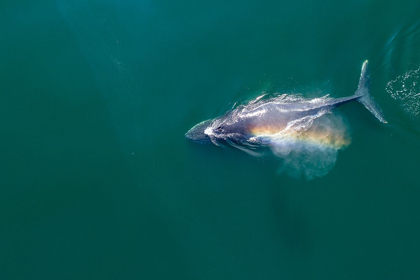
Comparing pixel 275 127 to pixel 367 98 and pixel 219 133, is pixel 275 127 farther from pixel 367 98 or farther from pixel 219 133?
pixel 367 98

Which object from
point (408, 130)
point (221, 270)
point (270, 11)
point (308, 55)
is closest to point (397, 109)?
point (408, 130)

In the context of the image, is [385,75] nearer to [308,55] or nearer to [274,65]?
[308,55]

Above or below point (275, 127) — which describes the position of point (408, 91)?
below

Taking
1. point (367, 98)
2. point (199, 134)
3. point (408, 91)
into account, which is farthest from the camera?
point (199, 134)

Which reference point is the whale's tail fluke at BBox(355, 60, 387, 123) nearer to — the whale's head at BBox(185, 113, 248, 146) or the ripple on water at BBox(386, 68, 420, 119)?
the ripple on water at BBox(386, 68, 420, 119)

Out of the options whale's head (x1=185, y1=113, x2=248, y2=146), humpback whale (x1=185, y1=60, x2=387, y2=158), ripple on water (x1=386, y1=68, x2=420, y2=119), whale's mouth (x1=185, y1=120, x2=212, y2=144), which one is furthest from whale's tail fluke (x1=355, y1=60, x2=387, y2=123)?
whale's mouth (x1=185, y1=120, x2=212, y2=144)

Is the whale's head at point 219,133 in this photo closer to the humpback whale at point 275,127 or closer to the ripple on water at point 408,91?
the humpback whale at point 275,127

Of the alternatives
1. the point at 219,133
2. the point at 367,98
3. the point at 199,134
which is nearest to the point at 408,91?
the point at 367,98
